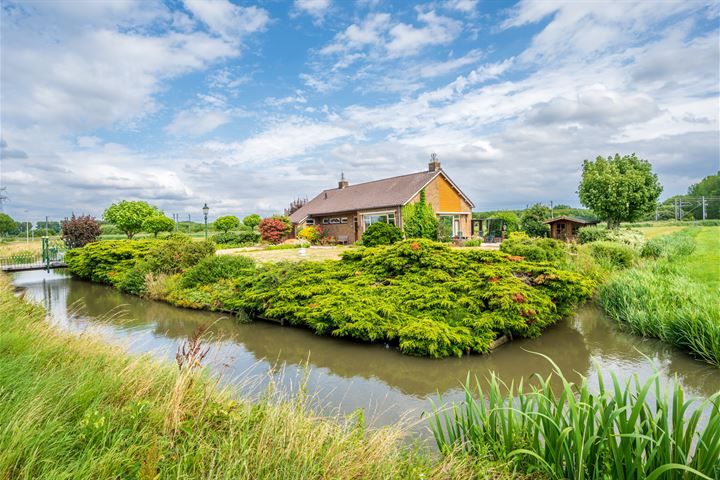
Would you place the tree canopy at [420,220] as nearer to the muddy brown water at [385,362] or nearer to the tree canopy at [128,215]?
the muddy brown water at [385,362]

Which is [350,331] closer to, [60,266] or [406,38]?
[406,38]

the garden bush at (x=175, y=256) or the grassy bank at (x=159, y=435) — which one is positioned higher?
the garden bush at (x=175, y=256)

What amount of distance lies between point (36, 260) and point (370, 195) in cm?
2342

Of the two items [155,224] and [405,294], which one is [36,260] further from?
[405,294]

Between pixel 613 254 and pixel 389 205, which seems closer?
pixel 613 254

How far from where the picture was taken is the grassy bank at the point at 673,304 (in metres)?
6.97

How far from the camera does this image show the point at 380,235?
2358cm

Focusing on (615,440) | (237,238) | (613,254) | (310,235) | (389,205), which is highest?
(389,205)

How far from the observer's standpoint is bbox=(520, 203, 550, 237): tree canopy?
29750mm

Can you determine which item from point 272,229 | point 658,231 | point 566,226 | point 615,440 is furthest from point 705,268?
point 272,229

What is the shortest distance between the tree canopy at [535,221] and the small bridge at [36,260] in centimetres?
3252

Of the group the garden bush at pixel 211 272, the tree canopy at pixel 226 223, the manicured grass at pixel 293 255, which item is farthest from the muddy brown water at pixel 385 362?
the tree canopy at pixel 226 223

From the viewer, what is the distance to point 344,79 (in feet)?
51.2

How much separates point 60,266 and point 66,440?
81.3 feet
